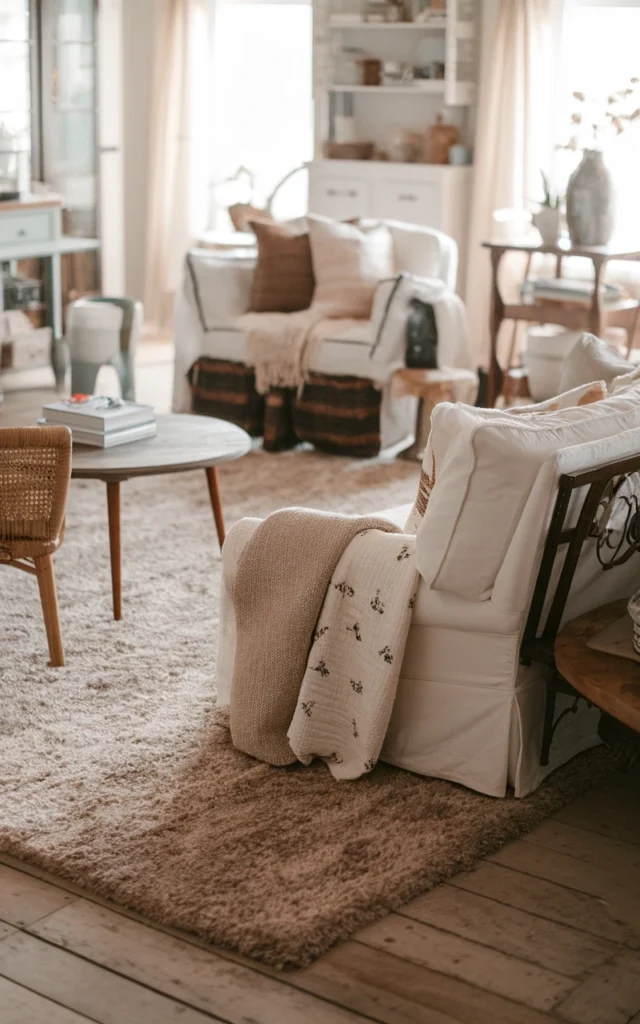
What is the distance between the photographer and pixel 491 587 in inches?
105

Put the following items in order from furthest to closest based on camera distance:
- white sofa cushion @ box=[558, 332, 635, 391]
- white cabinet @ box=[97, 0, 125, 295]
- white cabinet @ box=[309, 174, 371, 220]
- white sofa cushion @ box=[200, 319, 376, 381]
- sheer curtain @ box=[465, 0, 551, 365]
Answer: white cabinet @ box=[97, 0, 125, 295], white cabinet @ box=[309, 174, 371, 220], sheer curtain @ box=[465, 0, 551, 365], white sofa cushion @ box=[200, 319, 376, 381], white sofa cushion @ box=[558, 332, 635, 391]

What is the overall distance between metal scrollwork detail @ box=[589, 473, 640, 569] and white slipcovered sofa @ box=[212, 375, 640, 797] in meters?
0.02

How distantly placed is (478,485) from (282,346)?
10.0 ft

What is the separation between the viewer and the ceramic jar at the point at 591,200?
5719 mm

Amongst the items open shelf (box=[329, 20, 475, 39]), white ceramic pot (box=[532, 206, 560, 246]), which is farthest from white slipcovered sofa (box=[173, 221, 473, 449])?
open shelf (box=[329, 20, 475, 39])

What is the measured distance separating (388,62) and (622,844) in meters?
5.48

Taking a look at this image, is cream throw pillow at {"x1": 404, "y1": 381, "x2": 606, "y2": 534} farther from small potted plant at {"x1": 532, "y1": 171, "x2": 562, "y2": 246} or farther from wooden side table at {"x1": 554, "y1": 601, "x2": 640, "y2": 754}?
small potted plant at {"x1": 532, "y1": 171, "x2": 562, "y2": 246}

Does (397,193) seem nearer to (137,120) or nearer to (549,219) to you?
(549,219)

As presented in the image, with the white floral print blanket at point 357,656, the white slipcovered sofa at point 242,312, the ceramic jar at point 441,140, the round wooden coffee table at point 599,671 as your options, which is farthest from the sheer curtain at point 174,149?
the round wooden coffee table at point 599,671

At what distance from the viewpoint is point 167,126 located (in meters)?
8.12

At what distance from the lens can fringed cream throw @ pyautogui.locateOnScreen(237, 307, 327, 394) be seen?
550 centimetres

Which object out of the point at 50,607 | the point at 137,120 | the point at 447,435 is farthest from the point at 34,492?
the point at 137,120

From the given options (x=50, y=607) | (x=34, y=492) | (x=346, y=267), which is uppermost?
(x=346, y=267)

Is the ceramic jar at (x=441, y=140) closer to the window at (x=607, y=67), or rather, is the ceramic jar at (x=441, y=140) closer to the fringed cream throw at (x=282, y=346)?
the window at (x=607, y=67)
